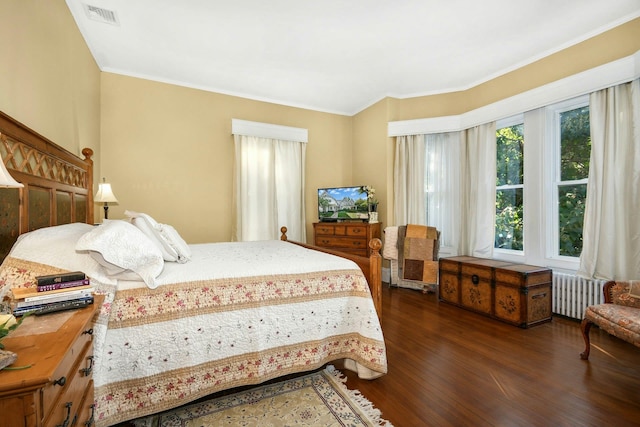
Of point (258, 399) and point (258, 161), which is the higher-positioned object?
point (258, 161)

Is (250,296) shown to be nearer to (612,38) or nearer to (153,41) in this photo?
(153,41)

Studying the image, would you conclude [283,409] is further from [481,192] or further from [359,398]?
[481,192]

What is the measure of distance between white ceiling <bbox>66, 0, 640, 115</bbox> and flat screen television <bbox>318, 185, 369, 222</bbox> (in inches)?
59.6

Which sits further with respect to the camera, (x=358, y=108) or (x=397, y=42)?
(x=358, y=108)

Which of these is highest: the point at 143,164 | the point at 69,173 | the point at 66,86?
the point at 66,86

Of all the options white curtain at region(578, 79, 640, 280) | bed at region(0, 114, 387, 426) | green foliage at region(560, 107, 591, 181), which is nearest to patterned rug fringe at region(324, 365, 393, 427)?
bed at region(0, 114, 387, 426)

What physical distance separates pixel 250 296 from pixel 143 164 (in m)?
2.98

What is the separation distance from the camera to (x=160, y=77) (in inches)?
150

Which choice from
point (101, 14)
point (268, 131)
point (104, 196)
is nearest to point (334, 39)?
point (268, 131)

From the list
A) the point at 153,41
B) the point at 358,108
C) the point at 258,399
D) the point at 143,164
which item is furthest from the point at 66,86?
the point at 358,108

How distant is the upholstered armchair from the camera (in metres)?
1.82

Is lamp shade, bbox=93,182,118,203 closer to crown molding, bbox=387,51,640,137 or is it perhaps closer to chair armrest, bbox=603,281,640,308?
crown molding, bbox=387,51,640,137

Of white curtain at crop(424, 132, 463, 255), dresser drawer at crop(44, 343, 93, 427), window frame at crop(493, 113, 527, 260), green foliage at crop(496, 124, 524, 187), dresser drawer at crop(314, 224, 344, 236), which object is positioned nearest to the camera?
dresser drawer at crop(44, 343, 93, 427)

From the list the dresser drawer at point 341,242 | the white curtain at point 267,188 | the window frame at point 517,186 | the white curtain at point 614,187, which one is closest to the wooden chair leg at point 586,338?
the white curtain at point 614,187
